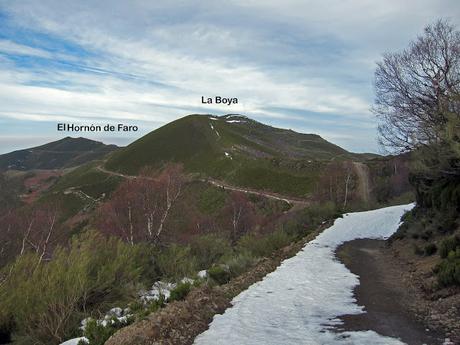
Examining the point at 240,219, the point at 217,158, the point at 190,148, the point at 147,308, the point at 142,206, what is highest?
the point at 190,148

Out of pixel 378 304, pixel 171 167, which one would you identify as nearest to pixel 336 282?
pixel 378 304

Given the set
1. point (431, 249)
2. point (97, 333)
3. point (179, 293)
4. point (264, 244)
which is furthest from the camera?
point (264, 244)

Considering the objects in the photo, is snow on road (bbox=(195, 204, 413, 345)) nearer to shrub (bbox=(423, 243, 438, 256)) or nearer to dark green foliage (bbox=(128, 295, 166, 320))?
dark green foliage (bbox=(128, 295, 166, 320))

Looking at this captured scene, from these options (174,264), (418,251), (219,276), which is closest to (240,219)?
(174,264)

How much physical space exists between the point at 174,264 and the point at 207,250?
162 inches

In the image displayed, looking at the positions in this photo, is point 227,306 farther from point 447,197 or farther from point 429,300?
point 447,197

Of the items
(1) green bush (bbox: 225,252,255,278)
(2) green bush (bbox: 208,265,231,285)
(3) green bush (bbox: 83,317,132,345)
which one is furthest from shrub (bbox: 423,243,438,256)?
(3) green bush (bbox: 83,317,132,345)

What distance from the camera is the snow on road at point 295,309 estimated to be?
7.05 meters

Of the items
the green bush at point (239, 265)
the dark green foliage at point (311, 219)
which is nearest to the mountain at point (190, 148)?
the dark green foliage at point (311, 219)

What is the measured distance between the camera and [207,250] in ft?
69.7

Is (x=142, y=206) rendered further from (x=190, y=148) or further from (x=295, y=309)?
(x=190, y=148)

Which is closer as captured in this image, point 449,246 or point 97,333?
point 97,333

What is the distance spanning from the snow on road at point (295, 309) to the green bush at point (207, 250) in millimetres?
5476

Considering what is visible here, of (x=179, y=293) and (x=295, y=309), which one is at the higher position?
(x=179, y=293)
